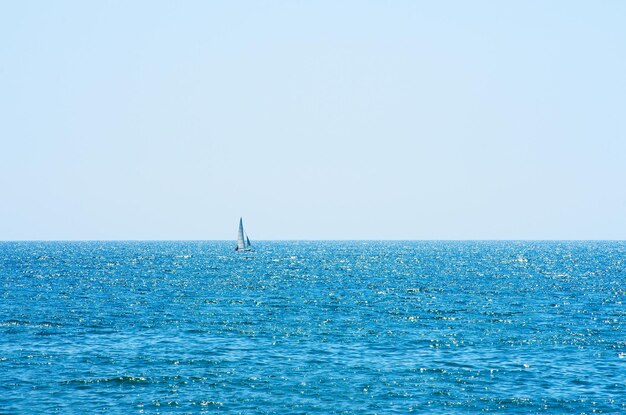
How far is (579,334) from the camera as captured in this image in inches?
2232

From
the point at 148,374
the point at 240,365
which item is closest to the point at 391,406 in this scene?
the point at 240,365

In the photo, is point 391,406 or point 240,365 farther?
point 240,365

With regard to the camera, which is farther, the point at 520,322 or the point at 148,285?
the point at 148,285

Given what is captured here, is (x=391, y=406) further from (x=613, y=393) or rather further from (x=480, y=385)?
(x=613, y=393)

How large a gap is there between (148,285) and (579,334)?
6945 cm

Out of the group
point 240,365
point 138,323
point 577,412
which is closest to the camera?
point 577,412

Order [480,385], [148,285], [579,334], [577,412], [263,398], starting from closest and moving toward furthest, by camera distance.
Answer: [577,412] < [263,398] < [480,385] < [579,334] < [148,285]

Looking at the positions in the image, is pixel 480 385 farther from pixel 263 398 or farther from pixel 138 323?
pixel 138 323

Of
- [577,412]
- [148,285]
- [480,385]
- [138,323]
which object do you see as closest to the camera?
[577,412]

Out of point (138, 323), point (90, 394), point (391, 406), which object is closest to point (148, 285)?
point (138, 323)

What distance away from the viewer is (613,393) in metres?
37.8

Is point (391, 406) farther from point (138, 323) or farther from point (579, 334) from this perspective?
point (138, 323)

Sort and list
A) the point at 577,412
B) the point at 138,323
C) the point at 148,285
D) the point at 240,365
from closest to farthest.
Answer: the point at 577,412
the point at 240,365
the point at 138,323
the point at 148,285

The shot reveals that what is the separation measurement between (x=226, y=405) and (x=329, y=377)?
811cm
